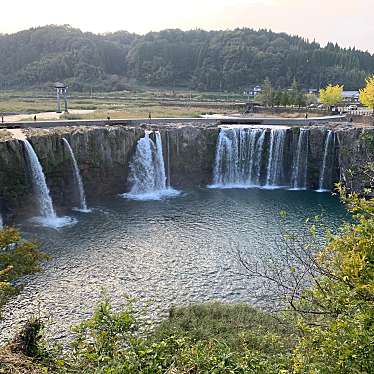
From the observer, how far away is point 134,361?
32.6 feet

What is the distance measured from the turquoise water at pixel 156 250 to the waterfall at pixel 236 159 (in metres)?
5.98

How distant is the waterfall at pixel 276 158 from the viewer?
49.7 meters

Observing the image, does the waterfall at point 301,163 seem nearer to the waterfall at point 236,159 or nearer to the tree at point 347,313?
the waterfall at point 236,159

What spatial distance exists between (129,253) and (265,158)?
2521 cm

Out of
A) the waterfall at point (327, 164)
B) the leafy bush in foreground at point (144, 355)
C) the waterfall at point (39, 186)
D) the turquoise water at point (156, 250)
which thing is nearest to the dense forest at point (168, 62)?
the waterfall at point (327, 164)

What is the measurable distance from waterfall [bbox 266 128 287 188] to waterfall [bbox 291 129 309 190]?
4.89ft

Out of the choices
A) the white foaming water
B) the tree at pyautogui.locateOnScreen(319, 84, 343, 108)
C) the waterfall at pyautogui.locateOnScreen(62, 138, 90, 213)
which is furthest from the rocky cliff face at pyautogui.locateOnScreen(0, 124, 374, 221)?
the tree at pyautogui.locateOnScreen(319, 84, 343, 108)

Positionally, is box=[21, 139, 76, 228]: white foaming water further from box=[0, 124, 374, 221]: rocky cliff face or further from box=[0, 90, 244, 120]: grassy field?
box=[0, 90, 244, 120]: grassy field

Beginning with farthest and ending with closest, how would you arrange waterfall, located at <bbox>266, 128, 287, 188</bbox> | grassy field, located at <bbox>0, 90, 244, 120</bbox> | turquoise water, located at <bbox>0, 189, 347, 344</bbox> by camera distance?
grassy field, located at <bbox>0, 90, 244, 120</bbox>
waterfall, located at <bbox>266, 128, 287, 188</bbox>
turquoise water, located at <bbox>0, 189, 347, 344</bbox>

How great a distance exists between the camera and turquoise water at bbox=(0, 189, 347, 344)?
2325cm

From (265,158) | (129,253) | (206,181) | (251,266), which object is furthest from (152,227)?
(265,158)

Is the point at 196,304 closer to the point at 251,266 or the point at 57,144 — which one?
the point at 251,266

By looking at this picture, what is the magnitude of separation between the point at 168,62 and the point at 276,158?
96.1 metres

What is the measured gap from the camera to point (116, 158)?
45.7 m
